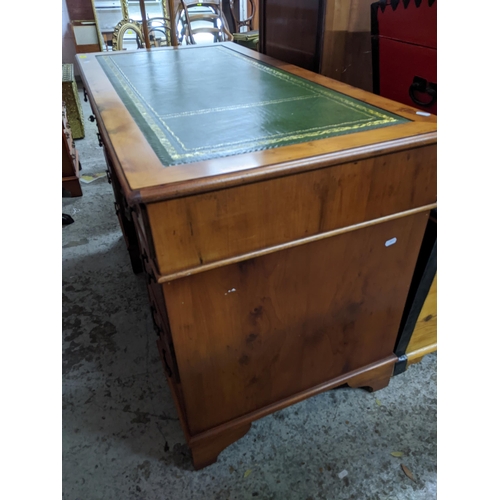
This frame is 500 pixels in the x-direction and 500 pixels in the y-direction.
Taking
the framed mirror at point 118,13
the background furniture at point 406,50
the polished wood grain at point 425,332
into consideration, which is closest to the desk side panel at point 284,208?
the background furniture at point 406,50

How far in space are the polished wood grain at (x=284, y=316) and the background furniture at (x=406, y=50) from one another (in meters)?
0.34

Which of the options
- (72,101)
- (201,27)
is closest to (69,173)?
(72,101)

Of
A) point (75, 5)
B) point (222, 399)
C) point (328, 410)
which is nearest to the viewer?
point (222, 399)

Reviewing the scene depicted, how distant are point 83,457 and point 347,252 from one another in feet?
3.10

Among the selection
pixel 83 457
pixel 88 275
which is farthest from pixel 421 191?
pixel 88 275

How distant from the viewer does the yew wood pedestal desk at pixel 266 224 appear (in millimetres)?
650

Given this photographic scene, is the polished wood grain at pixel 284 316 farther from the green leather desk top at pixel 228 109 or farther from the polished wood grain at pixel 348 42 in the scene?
the polished wood grain at pixel 348 42

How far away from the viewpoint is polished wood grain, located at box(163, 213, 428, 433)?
79 cm

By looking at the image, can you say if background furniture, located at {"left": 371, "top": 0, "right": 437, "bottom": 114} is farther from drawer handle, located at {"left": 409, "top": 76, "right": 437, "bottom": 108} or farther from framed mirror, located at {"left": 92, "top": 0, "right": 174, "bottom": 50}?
framed mirror, located at {"left": 92, "top": 0, "right": 174, "bottom": 50}

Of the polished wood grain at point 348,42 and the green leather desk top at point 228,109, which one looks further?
the polished wood grain at point 348,42

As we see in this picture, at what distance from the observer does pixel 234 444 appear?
114 centimetres

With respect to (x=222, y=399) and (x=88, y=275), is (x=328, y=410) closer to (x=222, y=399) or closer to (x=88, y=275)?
(x=222, y=399)

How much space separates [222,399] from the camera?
0.98 m

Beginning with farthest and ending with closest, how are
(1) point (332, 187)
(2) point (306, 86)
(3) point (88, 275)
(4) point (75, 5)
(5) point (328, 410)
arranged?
(4) point (75, 5), (3) point (88, 275), (5) point (328, 410), (2) point (306, 86), (1) point (332, 187)
